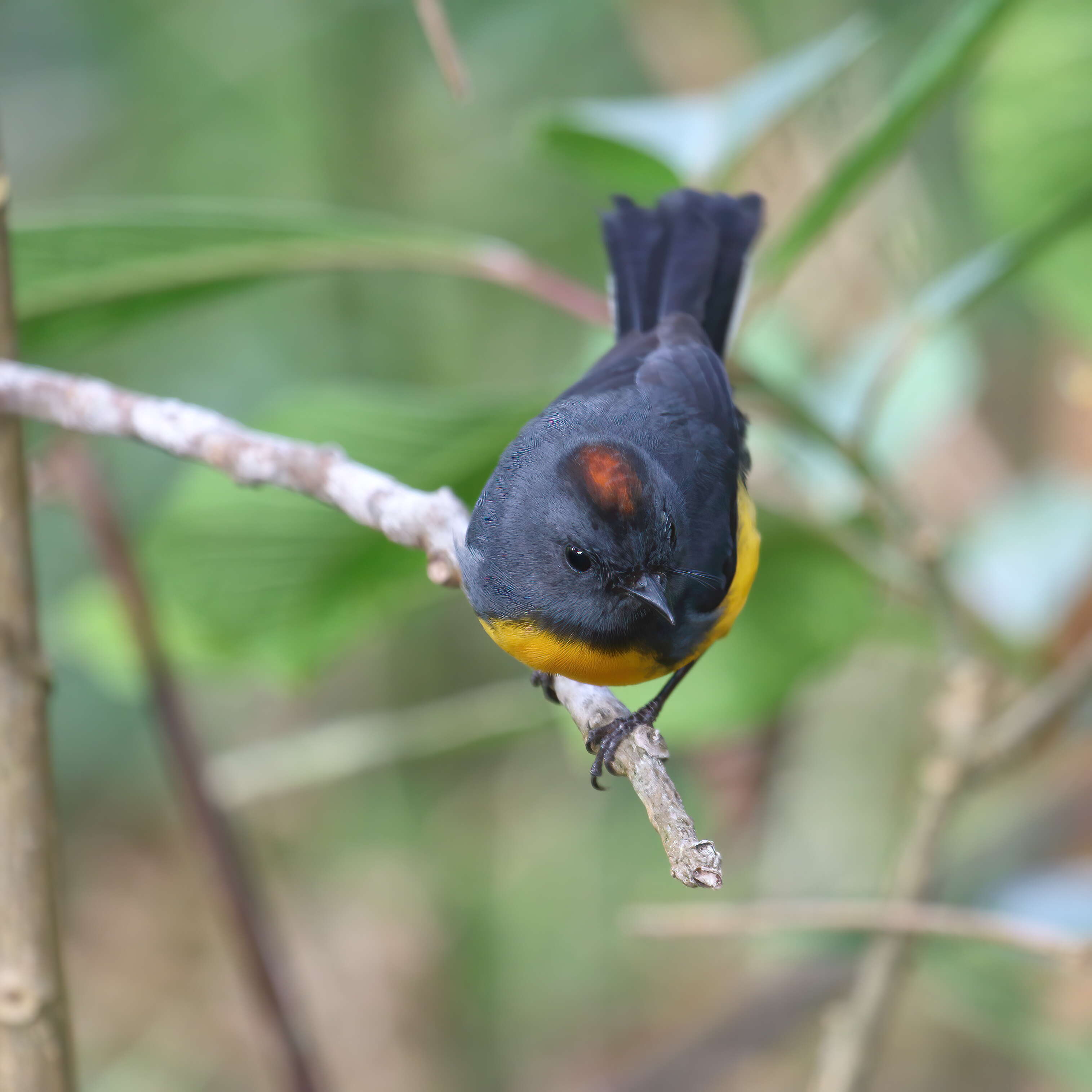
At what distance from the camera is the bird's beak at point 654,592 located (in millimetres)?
1685

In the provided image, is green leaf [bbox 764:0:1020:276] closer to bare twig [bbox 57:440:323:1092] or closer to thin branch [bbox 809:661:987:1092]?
thin branch [bbox 809:661:987:1092]

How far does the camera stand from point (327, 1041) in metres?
4.27

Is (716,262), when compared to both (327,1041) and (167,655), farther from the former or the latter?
(327,1041)

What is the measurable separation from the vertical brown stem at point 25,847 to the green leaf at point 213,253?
38cm

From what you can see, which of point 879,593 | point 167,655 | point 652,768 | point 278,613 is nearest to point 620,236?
point 879,593

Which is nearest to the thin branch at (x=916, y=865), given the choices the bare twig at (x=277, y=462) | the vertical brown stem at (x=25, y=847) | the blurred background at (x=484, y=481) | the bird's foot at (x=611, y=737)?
the blurred background at (x=484, y=481)

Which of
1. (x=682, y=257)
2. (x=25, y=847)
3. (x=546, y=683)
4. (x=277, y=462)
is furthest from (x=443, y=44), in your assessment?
(x=25, y=847)

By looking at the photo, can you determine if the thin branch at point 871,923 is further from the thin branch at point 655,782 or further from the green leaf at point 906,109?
the green leaf at point 906,109

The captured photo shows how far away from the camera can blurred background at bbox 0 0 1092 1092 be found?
2.08 m

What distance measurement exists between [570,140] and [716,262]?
1.30 feet

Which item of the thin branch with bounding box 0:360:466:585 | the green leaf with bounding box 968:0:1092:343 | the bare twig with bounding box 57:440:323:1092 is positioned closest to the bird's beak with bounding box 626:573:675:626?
the thin branch with bounding box 0:360:466:585

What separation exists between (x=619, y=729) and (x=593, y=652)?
309mm

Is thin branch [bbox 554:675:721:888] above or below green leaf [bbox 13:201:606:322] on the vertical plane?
below

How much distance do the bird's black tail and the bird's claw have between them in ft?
2.85
